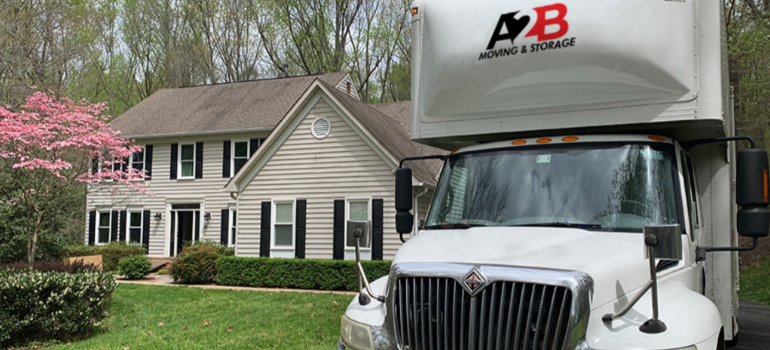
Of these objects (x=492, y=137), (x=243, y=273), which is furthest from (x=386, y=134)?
(x=492, y=137)

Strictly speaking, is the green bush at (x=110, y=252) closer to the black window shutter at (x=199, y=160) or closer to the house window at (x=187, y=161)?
the house window at (x=187, y=161)

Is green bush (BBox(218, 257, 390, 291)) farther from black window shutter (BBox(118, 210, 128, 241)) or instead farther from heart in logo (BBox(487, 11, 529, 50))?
heart in logo (BBox(487, 11, 529, 50))

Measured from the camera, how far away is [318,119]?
18156mm

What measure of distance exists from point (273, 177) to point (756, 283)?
1415cm

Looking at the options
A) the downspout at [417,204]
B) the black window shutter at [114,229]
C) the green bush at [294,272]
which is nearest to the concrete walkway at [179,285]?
the green bush at [294,272]

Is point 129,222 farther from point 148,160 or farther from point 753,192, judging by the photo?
point 753,192

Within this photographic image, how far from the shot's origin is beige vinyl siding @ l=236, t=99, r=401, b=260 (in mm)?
17438

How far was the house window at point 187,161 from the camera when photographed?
24.8 meters

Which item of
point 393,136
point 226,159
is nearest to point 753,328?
point 393,136

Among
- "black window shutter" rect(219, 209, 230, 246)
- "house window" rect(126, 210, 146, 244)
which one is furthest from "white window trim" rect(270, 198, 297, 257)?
"house window" rect(126, 210, 146, 244)

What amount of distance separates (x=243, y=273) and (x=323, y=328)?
7.73 meters

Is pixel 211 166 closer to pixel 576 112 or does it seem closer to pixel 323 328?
pixel 323 328

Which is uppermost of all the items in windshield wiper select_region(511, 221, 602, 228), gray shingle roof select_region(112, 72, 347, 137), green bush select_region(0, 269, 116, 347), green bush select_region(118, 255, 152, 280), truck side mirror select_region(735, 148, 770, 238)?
gray shingle roof select_region(112, 72, 347, 137)

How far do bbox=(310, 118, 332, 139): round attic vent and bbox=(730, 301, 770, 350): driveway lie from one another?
11.3 metres
